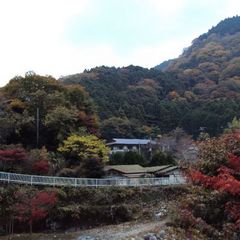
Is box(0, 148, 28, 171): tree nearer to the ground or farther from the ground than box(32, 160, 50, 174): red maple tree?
farther from the ground

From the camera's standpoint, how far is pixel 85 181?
101 ft

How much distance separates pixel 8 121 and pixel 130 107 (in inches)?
1383

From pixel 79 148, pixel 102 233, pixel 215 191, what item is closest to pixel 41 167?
pixel 79 148

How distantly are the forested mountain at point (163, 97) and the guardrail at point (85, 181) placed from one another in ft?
82.2

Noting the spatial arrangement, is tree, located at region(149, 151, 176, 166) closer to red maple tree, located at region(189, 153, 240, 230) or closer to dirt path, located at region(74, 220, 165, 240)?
dirt path, located at region(74, 220, 165, 240)

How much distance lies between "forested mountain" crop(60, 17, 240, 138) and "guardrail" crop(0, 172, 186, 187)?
25065mm

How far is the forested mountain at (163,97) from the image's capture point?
6419 centimetres

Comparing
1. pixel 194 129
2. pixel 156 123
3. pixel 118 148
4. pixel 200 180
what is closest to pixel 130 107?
pixel 156 123

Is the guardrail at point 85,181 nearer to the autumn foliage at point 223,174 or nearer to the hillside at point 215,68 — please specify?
the autumn foliage at point 223,174

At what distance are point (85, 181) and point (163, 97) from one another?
5082 centimetres

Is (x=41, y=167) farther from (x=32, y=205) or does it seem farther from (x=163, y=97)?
(x=163, y=97)

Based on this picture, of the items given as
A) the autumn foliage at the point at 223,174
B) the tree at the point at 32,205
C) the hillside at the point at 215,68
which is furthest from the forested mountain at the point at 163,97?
the autumn foliage at the point at 223,174

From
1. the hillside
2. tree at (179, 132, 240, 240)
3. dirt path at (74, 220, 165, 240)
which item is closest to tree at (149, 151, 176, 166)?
dirt path at (74, 220, 165, 240)

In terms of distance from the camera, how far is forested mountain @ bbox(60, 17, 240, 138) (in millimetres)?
64188
